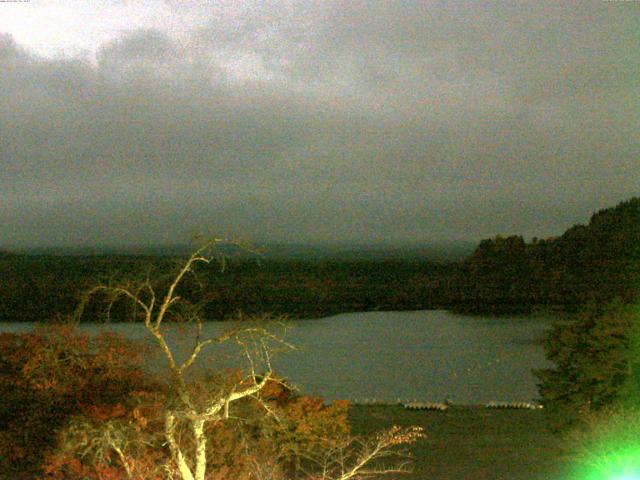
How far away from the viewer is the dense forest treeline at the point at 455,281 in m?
47.6

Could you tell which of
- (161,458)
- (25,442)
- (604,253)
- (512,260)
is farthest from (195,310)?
(512,260)

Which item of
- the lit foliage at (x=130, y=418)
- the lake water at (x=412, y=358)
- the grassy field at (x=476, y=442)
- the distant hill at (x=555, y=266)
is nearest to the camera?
the lit foliage at (x=130, y=418)

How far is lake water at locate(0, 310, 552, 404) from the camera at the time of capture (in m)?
23.5

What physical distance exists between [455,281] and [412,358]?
30.8 metres

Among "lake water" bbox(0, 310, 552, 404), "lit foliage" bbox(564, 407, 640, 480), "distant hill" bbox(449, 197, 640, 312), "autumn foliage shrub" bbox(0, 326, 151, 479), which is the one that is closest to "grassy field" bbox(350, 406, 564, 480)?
"lit foliage" bbox(564, 407, 640, 480)

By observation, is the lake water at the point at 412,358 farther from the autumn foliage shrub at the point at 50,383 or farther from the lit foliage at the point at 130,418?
the autumn foliage shrub at the point at 50,383

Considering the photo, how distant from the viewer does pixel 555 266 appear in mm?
57062

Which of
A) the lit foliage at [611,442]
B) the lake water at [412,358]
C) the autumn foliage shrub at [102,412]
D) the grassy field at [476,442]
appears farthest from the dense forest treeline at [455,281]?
the lit foliage at [611,442]

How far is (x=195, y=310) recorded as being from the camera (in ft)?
25.4

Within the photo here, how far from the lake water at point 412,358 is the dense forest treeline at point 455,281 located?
5.95 metres

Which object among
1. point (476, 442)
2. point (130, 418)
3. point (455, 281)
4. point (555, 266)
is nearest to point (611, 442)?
point (476, 442)

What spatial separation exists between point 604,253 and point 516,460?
45.6m

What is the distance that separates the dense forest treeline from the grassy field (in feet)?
95.4

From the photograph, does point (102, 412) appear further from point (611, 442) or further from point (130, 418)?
point (611, 442)
